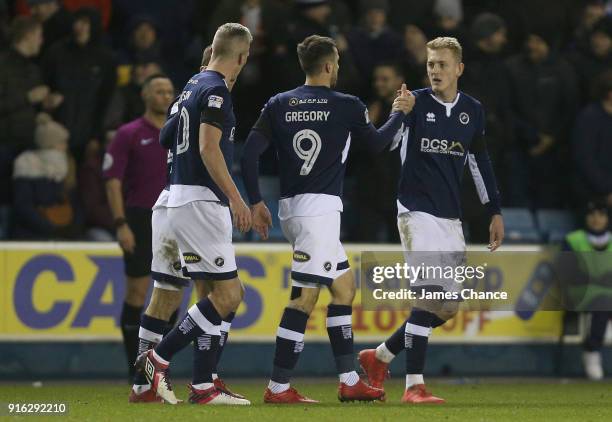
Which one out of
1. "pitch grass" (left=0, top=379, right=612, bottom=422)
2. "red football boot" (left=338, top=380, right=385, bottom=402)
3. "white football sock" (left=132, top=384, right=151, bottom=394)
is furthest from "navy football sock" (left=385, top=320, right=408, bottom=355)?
"white football sock" (left=132, top=384, right=151, bottom=394)

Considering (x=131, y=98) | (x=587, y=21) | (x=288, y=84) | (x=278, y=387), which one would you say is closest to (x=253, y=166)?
(x=278, y=387)

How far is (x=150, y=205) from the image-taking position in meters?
11.8

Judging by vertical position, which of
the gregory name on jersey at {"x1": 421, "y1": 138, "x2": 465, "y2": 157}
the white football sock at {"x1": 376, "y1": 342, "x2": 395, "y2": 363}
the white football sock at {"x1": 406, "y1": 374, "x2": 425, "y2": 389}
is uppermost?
the gregory name on jersey at {"x1": 421, "y1": 138, "x2": 465, "y2": 157}

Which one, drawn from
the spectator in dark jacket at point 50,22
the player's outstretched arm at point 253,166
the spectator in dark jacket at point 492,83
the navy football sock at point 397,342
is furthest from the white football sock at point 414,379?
the spectator in dark jacket at point 50,22

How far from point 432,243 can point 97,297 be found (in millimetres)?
4255

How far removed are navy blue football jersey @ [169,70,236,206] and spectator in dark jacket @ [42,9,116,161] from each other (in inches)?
206

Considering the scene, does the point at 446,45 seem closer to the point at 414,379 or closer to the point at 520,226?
Answer: the point at 414,379

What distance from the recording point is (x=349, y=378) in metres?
9.84

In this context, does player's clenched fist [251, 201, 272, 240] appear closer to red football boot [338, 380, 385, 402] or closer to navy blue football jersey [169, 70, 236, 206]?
navy blue football jersey [169, 70, 236, 206]

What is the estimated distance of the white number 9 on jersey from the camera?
32.0ft

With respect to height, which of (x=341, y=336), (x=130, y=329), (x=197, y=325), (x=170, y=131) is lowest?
(x=130, y=329)

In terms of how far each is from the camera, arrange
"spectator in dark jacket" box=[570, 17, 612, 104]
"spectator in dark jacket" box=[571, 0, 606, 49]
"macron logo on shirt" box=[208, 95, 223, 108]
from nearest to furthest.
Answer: "macron logo on shirt" box=[208, 95, 223, 108] → "spectator in dark jacket" box=[570, 17, 612, 104] → "spectator in dark jacket" box=[571, 0, 606, 49]

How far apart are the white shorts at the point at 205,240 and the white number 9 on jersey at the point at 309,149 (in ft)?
2.27

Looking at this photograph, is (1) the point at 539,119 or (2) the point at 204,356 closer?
(2) the point at 204,356
